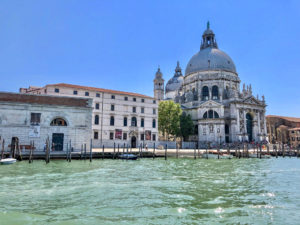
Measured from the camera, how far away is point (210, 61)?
52906 mm

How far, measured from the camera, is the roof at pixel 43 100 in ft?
74.7

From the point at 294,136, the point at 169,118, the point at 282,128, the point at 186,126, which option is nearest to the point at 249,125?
the point at 186,126

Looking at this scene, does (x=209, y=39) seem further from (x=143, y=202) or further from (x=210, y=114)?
(x=143, y=202)

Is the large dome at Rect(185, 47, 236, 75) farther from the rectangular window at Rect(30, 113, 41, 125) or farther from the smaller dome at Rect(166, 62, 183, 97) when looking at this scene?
the rectangular window at Rect(30, 113, 41, 125)

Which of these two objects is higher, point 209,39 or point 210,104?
point 209,39

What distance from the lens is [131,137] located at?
35.3m

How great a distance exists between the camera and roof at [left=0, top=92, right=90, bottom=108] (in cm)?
2277

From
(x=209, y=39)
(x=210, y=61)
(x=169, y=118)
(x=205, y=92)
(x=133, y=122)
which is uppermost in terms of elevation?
(x=209, y=39)

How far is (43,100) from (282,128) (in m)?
61.4

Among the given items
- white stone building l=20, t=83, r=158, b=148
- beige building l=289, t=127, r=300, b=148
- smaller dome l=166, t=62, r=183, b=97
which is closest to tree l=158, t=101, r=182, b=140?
white stone building l=20, t=83, r=158, b=148

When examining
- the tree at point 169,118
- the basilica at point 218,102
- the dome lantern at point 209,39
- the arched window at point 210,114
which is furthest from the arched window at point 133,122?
the dome lantern at point 209,39

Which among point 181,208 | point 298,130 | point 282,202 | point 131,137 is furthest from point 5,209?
point 298,130

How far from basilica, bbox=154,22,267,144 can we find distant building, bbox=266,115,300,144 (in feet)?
53.6

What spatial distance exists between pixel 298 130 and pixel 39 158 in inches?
2485
